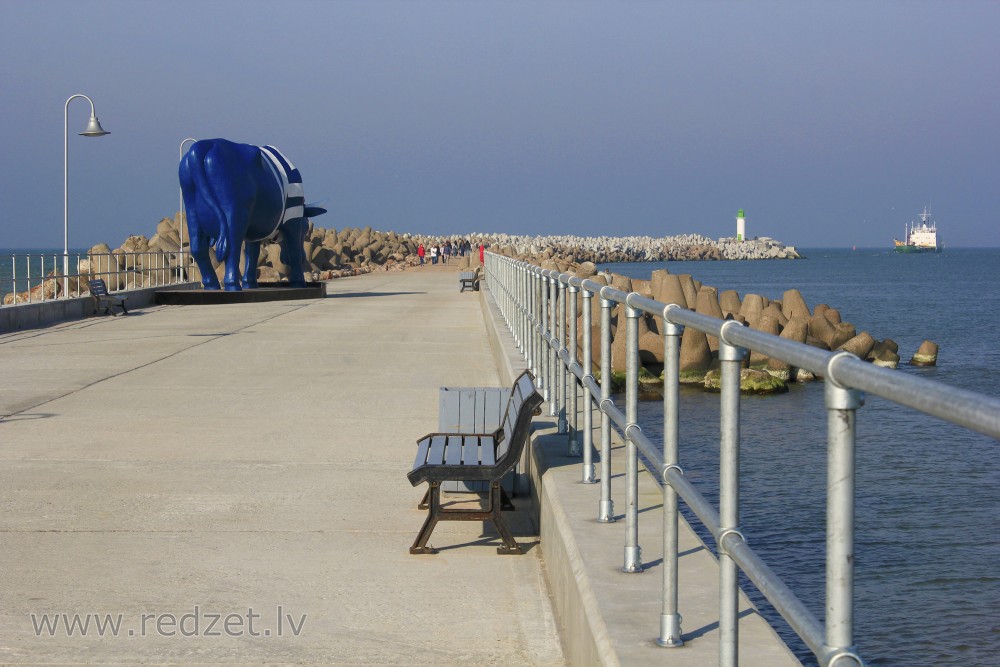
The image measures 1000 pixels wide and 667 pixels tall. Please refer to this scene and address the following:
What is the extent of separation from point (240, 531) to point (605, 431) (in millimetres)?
2554

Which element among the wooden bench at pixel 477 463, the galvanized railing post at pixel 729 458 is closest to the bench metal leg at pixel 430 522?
the wooden bench at pixel 477 463

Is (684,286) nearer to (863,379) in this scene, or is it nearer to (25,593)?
(25,593)

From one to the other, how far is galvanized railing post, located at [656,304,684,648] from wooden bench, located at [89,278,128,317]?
21773 mm

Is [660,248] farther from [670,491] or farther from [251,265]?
[670,491]

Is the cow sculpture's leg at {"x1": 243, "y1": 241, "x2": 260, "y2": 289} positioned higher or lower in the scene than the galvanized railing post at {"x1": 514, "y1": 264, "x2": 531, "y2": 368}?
higher

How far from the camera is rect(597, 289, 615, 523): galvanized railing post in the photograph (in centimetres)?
521

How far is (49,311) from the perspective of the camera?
22031mm

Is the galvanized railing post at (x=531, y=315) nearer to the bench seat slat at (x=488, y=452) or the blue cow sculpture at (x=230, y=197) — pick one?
the bench seat slat at (x=488, y=452)

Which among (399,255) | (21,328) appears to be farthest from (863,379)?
(399,255)

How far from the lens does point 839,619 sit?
2031 mm

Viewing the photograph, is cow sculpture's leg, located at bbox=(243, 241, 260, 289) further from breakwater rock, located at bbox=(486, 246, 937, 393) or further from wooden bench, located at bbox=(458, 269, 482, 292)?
breakwater rock, located at bbox=(486, 246, 937, 393)

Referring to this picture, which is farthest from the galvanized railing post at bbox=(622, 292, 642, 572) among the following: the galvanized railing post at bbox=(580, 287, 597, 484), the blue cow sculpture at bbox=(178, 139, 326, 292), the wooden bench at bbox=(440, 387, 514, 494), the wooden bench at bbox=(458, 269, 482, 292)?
the wooden bench at bbox=(458, 269, 482, 292)

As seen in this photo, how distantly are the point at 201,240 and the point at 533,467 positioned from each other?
2034cm

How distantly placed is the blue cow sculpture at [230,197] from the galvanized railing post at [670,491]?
897 inches
